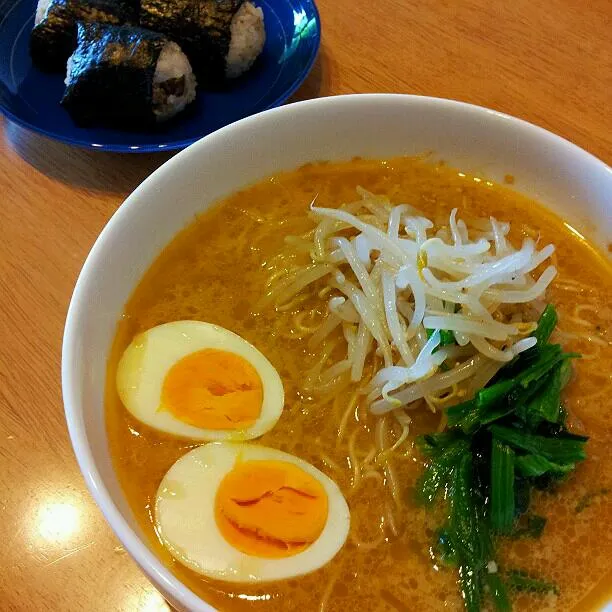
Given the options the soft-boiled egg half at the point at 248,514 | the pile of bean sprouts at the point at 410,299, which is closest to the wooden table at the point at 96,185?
the soft-boiled egg half at the point at 248,514

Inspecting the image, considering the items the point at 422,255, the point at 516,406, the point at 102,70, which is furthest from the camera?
the point at 102,70

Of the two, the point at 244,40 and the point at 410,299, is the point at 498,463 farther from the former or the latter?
the point at 244,40

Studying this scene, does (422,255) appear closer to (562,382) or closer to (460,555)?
(562,382)

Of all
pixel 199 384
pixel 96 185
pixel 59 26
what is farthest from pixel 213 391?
pixel 59 26

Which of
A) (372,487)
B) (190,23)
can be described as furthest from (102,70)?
(372,487)

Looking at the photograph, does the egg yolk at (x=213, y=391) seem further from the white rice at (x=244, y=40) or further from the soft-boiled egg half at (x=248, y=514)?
the white rice at (x=244, y=40)

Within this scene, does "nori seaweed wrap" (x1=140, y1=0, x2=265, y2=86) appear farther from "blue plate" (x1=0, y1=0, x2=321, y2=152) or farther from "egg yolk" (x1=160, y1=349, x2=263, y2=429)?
"egg yolk" (x1=160, y1=349, x2=263, y2=429)

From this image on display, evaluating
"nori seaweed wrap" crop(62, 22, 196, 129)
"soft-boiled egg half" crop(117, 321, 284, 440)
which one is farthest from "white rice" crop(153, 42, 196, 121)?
"soft-boiled egg half" crop(117, 321, 284, 440)
